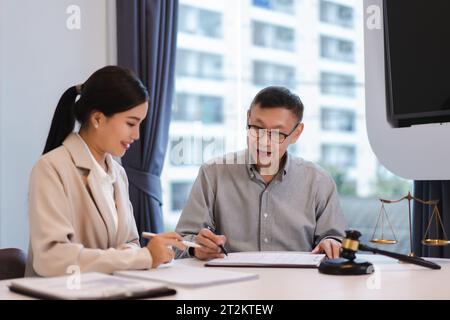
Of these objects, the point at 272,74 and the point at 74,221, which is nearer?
the point at 74,221

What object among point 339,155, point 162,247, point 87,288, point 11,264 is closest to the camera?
point 87,288

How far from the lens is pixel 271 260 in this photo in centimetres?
184

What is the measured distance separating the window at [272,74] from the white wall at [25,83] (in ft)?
3.28

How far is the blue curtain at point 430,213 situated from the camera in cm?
268

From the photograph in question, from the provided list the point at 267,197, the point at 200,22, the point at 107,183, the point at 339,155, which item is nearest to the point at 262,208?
the point at 267,197

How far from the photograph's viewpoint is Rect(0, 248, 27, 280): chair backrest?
6.12 ft

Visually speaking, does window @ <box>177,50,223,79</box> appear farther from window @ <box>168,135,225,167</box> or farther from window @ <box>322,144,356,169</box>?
window @ <box>322,144,356,169</box>

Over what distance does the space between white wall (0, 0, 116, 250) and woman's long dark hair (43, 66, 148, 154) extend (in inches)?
41.9

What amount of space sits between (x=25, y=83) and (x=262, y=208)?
1402 millimetres

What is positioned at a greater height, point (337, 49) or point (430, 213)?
point (337, 49)

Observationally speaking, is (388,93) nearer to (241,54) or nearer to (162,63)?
(241,54)

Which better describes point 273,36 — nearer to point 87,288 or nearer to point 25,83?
point 25,83

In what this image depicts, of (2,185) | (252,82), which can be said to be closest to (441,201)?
(252,82)

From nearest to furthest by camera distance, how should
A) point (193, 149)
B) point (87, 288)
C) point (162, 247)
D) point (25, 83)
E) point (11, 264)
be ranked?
1. point (87, 288)
2. point (162, 247)
3. point (11, 264)
4. point (25, 83)
5. point (193, 149)
